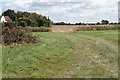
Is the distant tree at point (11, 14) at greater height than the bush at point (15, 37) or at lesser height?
greater

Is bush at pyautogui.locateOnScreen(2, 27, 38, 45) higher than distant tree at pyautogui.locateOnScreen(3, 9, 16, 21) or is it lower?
lower

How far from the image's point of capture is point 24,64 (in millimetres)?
5781

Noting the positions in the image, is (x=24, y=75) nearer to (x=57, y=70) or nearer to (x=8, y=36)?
(x=57, y=70)

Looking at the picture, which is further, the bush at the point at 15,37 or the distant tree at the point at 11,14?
the distant tree at the point at 11,14

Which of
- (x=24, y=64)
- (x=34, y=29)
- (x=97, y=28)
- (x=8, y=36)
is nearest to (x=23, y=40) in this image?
(x=8, y=36)

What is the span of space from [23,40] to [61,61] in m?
5.11

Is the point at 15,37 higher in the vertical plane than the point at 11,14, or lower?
lower

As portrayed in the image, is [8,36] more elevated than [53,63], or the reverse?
[8,36]

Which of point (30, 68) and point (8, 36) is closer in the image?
point (30, 68)

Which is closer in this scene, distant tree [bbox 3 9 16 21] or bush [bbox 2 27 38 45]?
bush [bbox 2 27 38 45]

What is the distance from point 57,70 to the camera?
17.2 ft

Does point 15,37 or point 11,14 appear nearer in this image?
point 15,37

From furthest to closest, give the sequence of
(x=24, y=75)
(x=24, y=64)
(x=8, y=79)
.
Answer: (x=24, y=64) < (x=24, y=75) < (x=8, y=79)

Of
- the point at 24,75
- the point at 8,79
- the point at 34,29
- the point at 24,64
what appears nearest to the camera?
the point at 8,79
